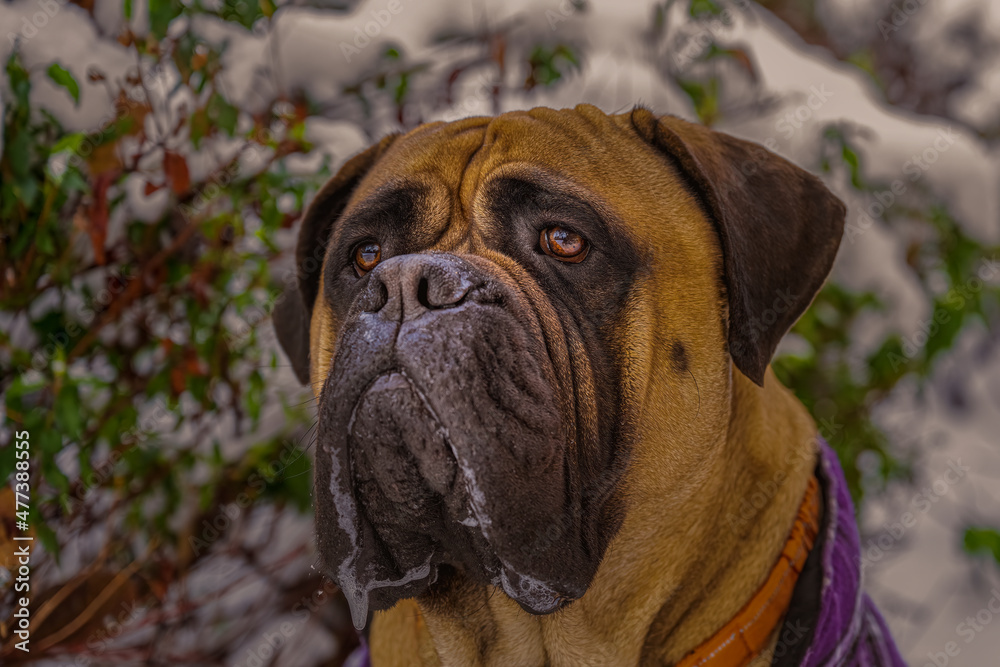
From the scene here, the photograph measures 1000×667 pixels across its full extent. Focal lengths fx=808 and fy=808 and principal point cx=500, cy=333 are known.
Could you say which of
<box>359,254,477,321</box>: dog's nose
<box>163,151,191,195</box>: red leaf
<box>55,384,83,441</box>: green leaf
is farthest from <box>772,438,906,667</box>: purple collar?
<box>163,151,191,195</box>: red leaf

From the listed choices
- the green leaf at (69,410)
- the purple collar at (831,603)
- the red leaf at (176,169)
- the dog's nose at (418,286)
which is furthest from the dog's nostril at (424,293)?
the red leaf at (176,169)

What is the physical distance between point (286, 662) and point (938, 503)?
2.80m

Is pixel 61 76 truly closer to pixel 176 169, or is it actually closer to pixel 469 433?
pixel 176 169

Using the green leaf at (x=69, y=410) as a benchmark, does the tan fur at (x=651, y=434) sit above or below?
above

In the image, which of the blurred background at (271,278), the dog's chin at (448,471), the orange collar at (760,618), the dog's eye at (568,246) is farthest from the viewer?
the blurred background at (271,278)

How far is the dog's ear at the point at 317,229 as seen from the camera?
6.23 ft

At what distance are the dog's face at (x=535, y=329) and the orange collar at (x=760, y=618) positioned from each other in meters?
0.28

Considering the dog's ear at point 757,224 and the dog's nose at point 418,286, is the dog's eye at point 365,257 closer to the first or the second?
the dog's nose at point 418,286

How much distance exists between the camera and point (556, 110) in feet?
5.76

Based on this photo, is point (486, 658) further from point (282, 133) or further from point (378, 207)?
point (282, 133)

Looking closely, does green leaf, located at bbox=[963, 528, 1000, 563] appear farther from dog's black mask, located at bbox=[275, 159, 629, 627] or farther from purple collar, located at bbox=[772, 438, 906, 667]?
dog's black mask, located at bbox=[275, 159, 629, 627]

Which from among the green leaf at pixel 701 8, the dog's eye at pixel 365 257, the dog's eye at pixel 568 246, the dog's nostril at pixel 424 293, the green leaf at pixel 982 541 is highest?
the dog's nostril at pixel 424 293

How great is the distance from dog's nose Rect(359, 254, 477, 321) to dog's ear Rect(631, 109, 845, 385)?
0.55 meters

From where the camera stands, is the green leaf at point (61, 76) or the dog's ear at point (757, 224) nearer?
the dog's ear at point (757, 224)
